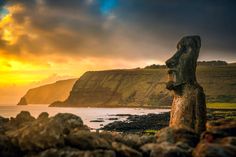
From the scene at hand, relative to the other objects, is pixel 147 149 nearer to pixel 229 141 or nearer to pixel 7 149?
pixel 229 141

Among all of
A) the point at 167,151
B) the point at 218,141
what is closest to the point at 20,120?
the point at 167,151

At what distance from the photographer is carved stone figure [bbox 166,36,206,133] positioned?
13.8m

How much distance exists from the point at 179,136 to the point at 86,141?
112 inches

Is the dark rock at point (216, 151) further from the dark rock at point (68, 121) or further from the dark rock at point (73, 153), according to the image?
the dark rock at point (68, 121)

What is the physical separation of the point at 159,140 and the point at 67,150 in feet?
9.38

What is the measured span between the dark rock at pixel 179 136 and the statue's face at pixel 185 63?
346 centimetres

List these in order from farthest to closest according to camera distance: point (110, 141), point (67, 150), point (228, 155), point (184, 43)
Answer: point (184, 43), point (110, 141), point (67, 150), point (228, 155)

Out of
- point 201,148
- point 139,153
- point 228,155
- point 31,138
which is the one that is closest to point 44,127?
point 31,138

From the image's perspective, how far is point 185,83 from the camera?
14297 millimetres

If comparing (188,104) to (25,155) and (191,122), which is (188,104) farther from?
(25,155)

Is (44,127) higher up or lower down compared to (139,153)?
higher up

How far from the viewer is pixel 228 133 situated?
33.7 feet

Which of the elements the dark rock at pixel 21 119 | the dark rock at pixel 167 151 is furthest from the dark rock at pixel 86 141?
A: the dark rock at pixel 21 119

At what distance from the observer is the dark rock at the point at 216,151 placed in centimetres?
899
